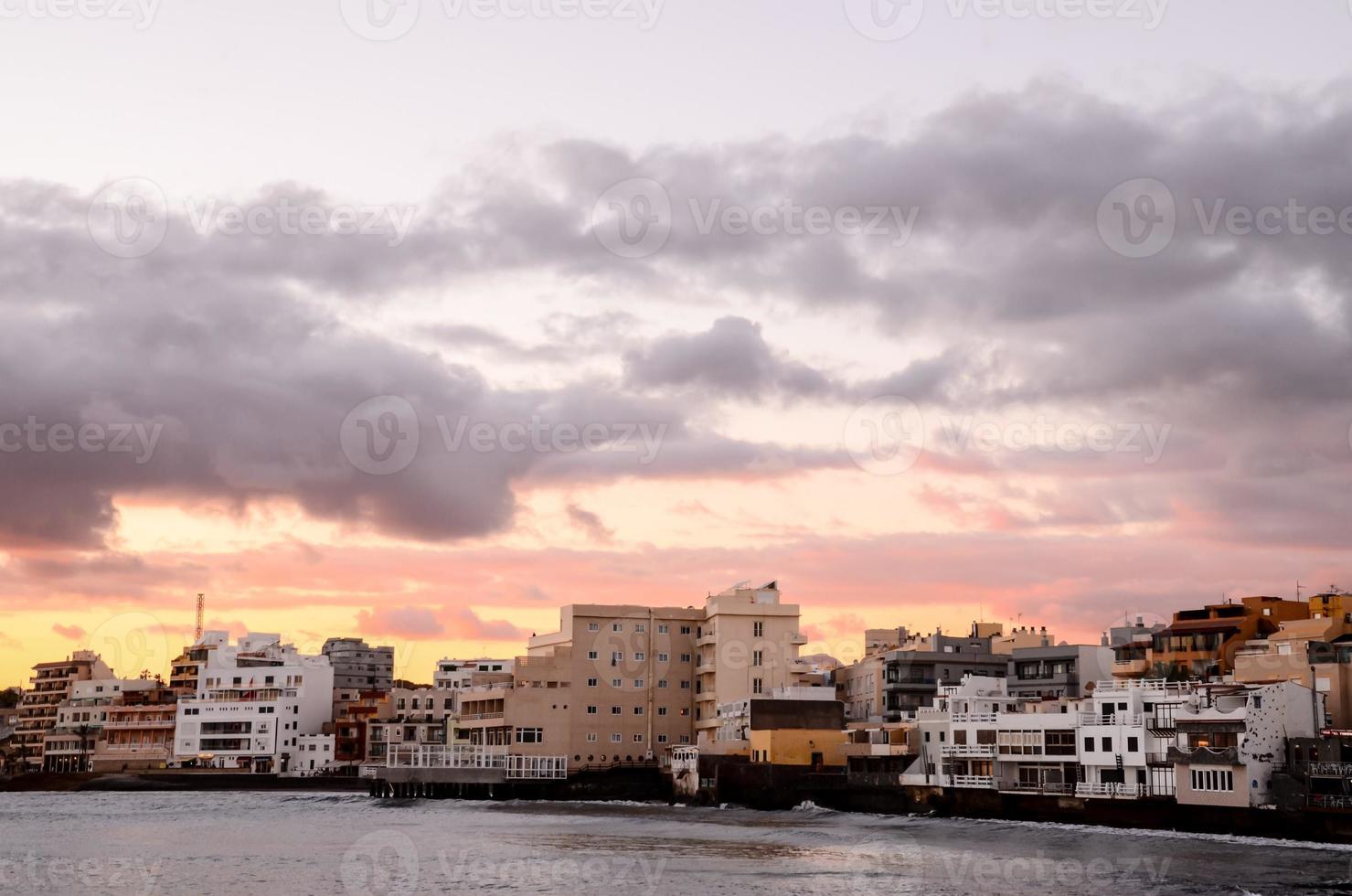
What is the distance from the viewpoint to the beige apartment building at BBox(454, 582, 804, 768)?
5359 inches

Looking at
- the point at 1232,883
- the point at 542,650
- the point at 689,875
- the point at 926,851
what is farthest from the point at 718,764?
the point at 1232,883

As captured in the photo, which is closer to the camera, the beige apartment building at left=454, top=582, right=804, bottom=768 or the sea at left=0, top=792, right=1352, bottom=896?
the sea at left=0, top=792, right=1352, bottom=896

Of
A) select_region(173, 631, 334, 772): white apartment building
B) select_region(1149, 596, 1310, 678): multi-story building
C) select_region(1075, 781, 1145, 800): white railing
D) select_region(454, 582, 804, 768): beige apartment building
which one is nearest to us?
select_region(1075, 781, 1145, 800): white railing

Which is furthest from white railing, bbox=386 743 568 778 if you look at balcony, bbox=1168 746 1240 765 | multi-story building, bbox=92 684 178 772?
balcony, bbox=1168 746 1240 765

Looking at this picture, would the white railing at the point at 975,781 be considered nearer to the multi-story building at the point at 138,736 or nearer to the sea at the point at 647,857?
the sea at the point at 647,857

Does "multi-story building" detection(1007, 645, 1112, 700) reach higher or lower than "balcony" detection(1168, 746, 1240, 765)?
higher

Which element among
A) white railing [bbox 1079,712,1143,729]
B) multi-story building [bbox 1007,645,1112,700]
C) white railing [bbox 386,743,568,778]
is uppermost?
multi-story building [bbox 1007,645,1112,700]

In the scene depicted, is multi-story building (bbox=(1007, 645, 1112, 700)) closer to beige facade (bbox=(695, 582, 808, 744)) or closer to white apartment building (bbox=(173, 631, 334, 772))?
beige facade (bbox=(695, 582, 808, 744))

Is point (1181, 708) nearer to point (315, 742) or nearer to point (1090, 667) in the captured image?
point (1090, 667)

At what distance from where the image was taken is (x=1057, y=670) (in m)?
130

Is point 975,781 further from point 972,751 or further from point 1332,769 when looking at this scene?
point 1332,769

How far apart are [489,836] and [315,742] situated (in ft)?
334

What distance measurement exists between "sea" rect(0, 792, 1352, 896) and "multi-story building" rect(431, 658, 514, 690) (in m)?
73.0

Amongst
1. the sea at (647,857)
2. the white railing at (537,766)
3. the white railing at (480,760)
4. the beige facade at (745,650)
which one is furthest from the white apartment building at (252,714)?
the sea at (647,857)
